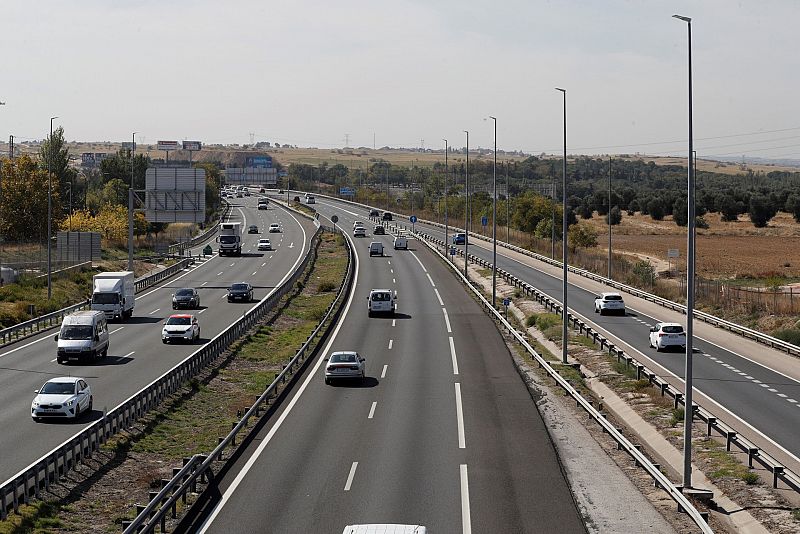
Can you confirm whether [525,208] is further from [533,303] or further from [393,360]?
[393,360]

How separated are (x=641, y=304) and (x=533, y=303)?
7906 mm

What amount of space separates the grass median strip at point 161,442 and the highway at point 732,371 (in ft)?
54.0

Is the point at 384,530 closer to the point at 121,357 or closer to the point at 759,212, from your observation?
the point at 121,357

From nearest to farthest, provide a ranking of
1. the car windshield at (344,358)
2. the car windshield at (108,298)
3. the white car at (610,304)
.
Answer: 1. the car windshield at (344,358)
2. the car windshield at (108,298)
3. the white car at (610,304)

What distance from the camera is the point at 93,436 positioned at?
94.0 ft

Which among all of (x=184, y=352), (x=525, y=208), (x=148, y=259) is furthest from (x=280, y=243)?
(x=184, y=352)

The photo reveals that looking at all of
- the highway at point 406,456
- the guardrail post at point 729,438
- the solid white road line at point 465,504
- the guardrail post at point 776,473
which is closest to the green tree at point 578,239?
the highway at point 406,456

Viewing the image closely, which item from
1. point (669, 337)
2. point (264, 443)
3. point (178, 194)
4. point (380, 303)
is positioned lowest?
point (264, 443)

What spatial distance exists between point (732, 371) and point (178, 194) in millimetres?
56578

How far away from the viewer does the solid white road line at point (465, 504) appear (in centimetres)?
2125

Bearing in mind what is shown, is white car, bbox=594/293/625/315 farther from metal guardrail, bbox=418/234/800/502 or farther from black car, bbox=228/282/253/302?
black car, bbox=228/282/253/302

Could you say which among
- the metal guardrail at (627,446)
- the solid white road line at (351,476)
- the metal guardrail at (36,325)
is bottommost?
the solid white road line at (351,476)

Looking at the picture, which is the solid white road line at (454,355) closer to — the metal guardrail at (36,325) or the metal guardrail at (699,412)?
the metal guardrail at (699,412)

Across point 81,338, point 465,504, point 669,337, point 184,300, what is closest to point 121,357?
point 81,338
